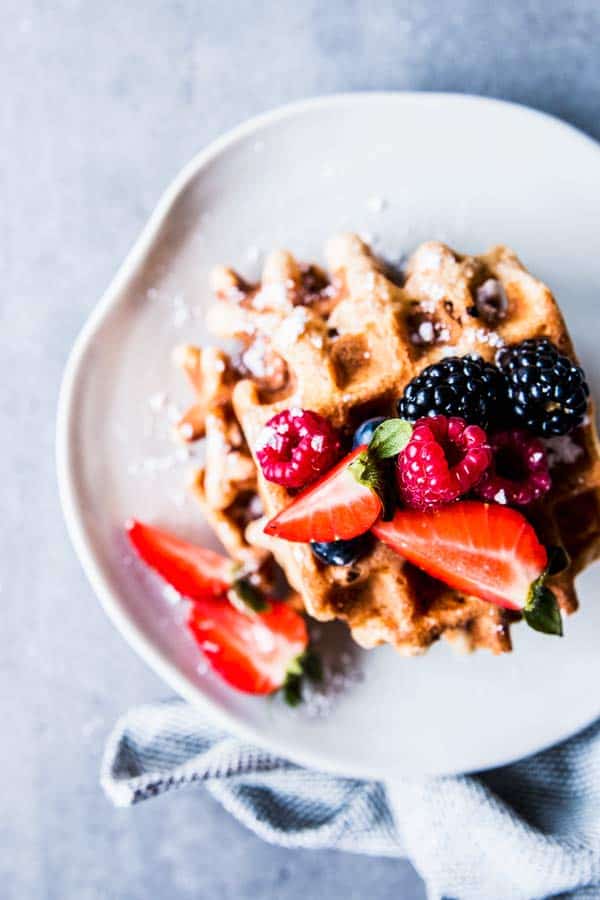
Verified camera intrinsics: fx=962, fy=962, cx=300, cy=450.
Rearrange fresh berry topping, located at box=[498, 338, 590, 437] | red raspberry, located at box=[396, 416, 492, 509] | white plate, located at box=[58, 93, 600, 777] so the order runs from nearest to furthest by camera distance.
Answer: red raspberry, located at box=[396, 416, 492, 509] → fresh berry topping, located at box=[498, 338, 590, 437] → white plate, located at box=[58, 93, 600, 777]

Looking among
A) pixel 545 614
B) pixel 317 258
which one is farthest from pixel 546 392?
pixel 317 258

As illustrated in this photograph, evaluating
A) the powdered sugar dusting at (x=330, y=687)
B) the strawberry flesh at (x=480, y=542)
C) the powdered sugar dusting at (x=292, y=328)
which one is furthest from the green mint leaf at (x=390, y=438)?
the powdered sugar dusting at (x=330, y=687)

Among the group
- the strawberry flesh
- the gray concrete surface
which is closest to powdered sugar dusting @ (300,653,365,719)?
the gray concrete surface

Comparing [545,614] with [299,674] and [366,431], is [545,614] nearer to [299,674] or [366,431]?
[366,431]

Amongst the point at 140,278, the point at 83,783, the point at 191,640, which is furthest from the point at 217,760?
the point at 140,278

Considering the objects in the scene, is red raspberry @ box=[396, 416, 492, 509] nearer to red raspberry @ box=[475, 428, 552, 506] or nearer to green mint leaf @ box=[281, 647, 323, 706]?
red raspberry @ box=[475, 428, 552, 506]

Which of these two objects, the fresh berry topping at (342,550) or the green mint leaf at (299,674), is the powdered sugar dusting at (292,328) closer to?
the fresh berry topping at (342,550)

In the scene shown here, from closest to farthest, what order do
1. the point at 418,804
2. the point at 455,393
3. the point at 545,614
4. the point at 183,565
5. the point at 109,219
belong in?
the point at 455,393 → the point at 545,614 → the point at 183,565 → the point at 418,804 → the point at 109,219
